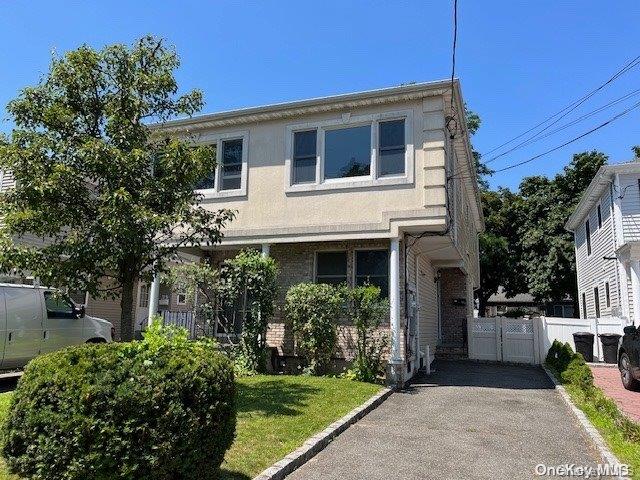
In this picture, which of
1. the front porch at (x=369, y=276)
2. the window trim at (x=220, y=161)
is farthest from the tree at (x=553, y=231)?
the window trim at (x=220, y=161)

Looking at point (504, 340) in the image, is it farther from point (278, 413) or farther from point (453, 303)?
point (278, 413)

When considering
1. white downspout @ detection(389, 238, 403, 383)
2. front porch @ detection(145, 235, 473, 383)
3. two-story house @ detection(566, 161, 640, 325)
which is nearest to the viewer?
white downspout @ detection(389, 238, 403, 383)

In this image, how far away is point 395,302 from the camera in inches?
438

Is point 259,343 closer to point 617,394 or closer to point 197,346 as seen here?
point 197,346

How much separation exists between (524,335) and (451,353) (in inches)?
99.1

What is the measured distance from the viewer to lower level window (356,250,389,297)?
12.1 m

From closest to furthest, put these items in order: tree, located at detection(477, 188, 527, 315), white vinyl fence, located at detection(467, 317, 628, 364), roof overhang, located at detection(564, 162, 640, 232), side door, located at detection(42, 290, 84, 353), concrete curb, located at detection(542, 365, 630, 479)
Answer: concrete curb, located at detection(542, 365, 630, 479)
side door, located at detection(42, 290, 84, 353)
white vinyl fence, located at detection(467, 317, 628, 364)
roof overhang, located at detection(564, 162, 640, 232)
tree, located at detection(477, 188, 527, 315)

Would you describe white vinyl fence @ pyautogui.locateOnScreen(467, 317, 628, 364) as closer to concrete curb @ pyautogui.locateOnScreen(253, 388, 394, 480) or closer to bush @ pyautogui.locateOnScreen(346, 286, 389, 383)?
bush @ pyautogui.locateOnScreen(346, 286, 389, 383)

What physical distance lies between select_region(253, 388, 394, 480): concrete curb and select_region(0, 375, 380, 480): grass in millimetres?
98

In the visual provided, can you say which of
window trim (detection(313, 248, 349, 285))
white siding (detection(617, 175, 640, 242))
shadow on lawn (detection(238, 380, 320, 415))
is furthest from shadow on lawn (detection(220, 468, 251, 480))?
white siding (detection(617, 175, 640, 242))

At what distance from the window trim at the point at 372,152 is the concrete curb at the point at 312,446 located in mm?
5209

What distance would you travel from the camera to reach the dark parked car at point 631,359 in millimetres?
10273

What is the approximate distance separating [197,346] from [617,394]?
9.44 m

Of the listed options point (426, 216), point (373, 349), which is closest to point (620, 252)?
point (426, 216)
